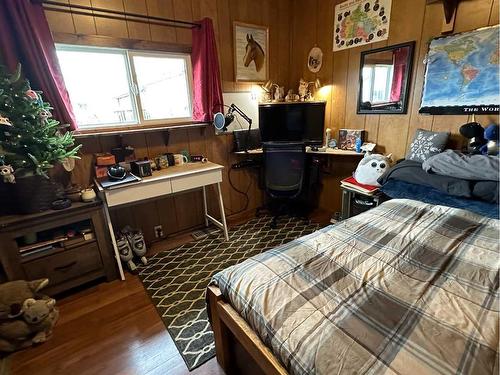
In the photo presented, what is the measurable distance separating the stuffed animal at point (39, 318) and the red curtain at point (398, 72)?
10.0 feet

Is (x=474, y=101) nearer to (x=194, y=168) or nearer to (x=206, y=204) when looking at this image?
(x=194, y=168)

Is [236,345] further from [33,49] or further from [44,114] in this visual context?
[33,49]

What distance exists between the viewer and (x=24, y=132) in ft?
5.20

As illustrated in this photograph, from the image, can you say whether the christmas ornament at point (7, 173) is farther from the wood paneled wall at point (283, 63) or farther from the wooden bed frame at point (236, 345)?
the wooden bed frame at point (236, 345)

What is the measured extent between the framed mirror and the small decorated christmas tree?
2.59 meters

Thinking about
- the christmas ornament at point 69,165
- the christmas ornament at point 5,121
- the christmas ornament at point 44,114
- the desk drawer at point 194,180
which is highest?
the christmas ornament at point 44,114

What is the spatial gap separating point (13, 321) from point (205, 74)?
227cm

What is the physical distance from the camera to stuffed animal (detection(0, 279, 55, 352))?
4.77 ft

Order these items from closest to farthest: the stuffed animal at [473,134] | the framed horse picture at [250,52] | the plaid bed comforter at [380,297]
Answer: the plaid bed comforter at [380,297]
the stuffed animal at [473,134]
the framed horse picture at [250,52]

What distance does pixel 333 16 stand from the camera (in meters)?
2.67

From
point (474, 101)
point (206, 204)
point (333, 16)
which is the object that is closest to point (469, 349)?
point (474, 101)

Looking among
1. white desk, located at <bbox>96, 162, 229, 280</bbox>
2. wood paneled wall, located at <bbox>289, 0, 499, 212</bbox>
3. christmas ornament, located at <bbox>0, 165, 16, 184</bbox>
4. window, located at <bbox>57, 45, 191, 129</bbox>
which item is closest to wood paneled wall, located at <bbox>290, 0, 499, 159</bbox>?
wood paneled wall, located at <bbox>289, 0, 499, 212</bbox>

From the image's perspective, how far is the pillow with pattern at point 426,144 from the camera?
201cm

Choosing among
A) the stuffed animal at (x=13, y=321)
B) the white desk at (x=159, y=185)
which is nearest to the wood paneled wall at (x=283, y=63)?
the white desk at (x=159, y=185)
